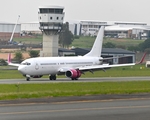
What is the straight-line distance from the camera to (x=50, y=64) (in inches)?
2736

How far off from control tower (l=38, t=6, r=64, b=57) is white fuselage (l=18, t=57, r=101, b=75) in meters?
75.6

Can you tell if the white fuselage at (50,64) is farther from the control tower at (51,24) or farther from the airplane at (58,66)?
the control tower at (51,24)

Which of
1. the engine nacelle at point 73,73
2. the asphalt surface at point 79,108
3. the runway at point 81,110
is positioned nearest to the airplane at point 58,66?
the engine nacelle at point 73,73

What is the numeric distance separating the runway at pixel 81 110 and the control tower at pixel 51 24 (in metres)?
118

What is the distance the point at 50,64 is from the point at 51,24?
3208 inches

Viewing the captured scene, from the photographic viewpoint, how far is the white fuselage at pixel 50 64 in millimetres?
67625

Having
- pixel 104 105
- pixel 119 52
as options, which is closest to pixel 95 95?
pixel 104 105

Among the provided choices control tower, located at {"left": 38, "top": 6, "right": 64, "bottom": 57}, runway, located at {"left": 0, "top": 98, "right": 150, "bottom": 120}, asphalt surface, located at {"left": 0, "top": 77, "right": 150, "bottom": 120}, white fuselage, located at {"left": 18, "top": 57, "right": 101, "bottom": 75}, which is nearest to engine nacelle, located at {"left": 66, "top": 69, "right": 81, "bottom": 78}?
white fuselage, located at {"left": 18, "top": 57, "right": 101, "bottom": 75}

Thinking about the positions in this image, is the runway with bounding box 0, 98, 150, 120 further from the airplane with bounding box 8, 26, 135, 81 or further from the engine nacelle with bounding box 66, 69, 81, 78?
the engine nacelle with bounding box 66, 69, 81, 78

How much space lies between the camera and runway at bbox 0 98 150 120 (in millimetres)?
26156

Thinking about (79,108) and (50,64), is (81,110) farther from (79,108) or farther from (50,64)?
(50,64)

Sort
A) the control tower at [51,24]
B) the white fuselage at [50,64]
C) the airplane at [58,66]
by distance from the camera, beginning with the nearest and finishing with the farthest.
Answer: the white fuselage at [50,64]
the airplane at [58,66]
the control tower at [51,24]

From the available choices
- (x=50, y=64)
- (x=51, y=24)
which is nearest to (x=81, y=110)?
(x=50, y=64)

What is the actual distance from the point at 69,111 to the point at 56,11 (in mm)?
124095
